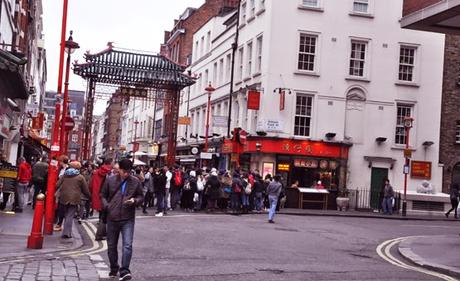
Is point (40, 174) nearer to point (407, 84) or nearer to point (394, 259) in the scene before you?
point (394, 259)

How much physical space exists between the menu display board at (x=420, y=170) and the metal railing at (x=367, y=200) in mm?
2117

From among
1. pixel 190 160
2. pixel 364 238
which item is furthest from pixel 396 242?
pixel 190 160

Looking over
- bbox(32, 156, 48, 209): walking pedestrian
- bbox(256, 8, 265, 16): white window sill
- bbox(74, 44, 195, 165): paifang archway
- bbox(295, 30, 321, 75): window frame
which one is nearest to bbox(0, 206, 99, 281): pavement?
bbox(32, 156, 48, 209): walking pedestrian

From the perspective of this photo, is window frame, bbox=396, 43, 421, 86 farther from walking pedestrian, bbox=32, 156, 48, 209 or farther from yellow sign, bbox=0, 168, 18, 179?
yellow sign, bbox=0, 168, 18, 179

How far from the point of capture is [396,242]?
731 inches

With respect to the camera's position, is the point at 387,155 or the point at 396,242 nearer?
the point at 396,242

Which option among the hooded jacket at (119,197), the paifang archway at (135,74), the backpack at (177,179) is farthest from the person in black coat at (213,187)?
the hooded jacket at (119,197)

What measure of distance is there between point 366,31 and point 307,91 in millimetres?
4655

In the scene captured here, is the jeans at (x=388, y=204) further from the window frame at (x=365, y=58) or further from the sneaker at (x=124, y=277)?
the sneaker at (x=124, y=277)

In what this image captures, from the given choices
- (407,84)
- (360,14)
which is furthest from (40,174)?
(407,84)

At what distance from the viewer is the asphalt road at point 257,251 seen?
10922 millimetres

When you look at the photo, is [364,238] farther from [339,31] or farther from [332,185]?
[339,31]

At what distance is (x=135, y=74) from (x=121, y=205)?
89.3 feet

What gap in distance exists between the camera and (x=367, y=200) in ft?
116
